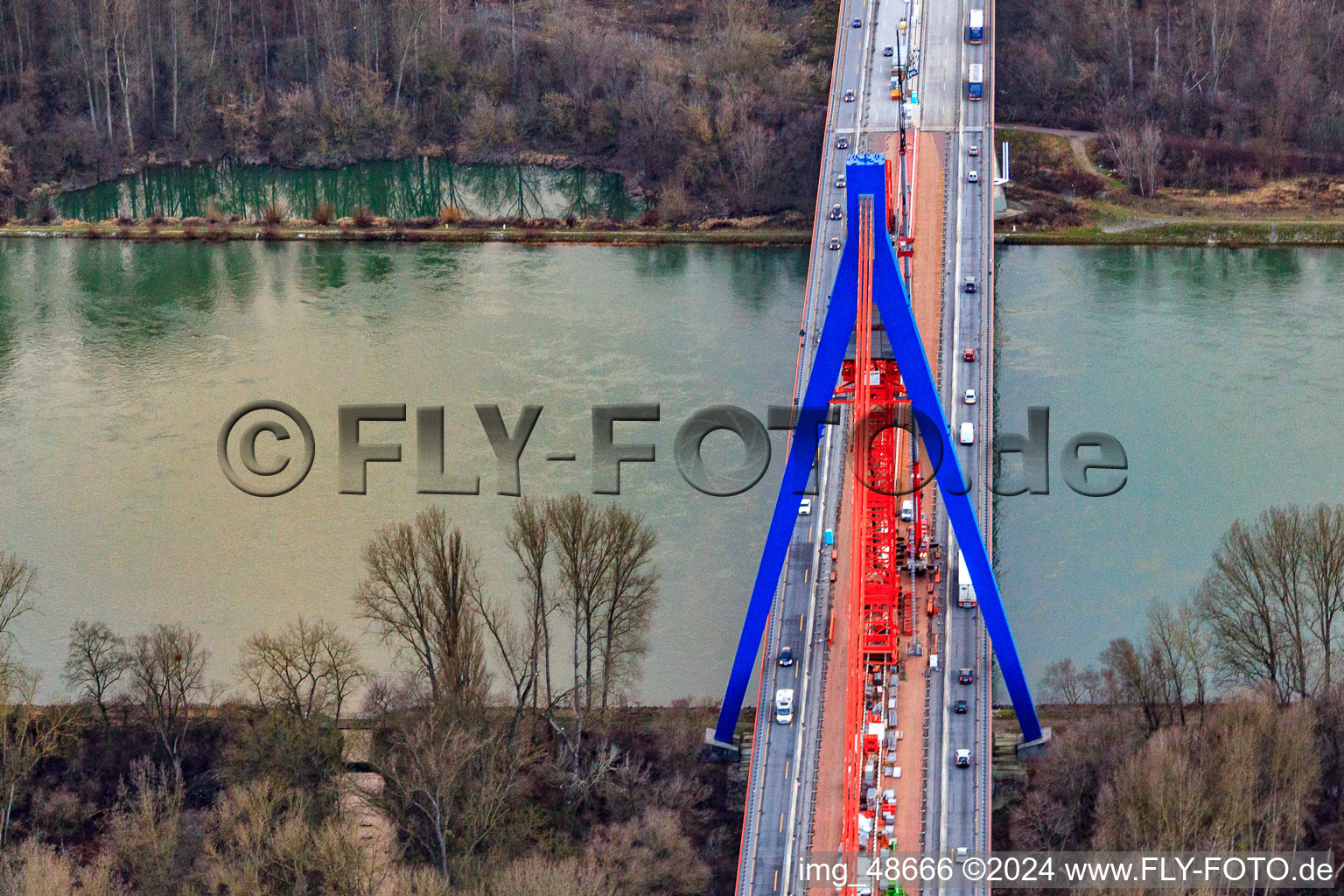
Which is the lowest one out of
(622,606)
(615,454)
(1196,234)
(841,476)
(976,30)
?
(622,606)

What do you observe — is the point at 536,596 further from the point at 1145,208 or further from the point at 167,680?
the point at 1145,208

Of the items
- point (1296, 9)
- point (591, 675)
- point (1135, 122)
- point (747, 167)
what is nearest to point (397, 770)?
point (591, 675)

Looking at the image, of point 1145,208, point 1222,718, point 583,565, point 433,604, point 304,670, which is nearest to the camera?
point 1222,718

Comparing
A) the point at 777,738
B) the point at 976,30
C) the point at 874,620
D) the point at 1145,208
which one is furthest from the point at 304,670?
the point at 1145,208

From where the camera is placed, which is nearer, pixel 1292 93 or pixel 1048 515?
pixel 1048 515

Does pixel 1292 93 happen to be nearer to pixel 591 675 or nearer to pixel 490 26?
pixel 490 26

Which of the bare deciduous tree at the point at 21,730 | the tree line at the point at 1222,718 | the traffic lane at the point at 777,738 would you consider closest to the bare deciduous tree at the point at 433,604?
the traffic lane at the point at 777,738
